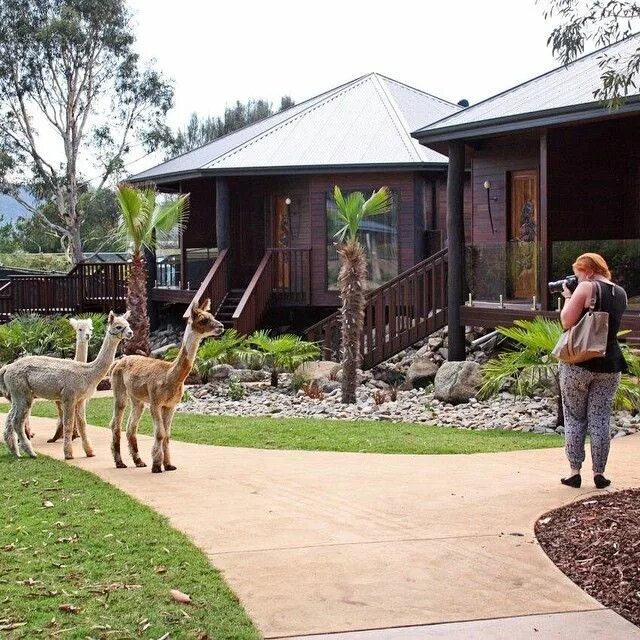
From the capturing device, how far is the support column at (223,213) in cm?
2517

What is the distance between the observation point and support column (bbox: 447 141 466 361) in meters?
18.7

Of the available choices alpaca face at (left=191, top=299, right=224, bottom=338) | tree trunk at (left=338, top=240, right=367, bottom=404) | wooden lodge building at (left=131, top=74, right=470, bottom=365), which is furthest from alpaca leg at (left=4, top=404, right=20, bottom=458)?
wooden lodge building at (left=131, top=74, right=470, bottom=365)

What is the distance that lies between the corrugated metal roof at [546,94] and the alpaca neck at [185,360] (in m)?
7.94

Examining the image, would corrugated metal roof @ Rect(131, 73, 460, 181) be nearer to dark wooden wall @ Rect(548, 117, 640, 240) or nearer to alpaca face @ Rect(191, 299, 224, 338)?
dark wooden wall @ Rect(548, 117, 640, 240)

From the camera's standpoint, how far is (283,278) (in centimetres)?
2492

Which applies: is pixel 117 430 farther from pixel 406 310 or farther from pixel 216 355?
pixel 406 310

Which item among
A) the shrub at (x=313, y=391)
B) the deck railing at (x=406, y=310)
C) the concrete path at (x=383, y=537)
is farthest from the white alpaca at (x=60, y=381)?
the deck railing at (x=406, y=310)

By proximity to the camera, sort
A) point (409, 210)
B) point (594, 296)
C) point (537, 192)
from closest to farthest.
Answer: point (594, 296) → point (537, 192) → point (409, 210)

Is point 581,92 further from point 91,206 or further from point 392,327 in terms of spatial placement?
point 91,206

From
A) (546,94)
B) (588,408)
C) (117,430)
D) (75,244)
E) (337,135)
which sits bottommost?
(117,430)

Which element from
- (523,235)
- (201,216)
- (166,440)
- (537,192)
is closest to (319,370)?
(523,235)

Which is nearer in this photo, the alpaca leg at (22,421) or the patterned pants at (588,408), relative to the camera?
the patterned pants at (588,408)

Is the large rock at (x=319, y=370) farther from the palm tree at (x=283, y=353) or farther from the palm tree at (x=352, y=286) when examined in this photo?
the palm tree at (x=352, y=286)

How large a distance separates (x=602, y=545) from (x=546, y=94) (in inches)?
468
